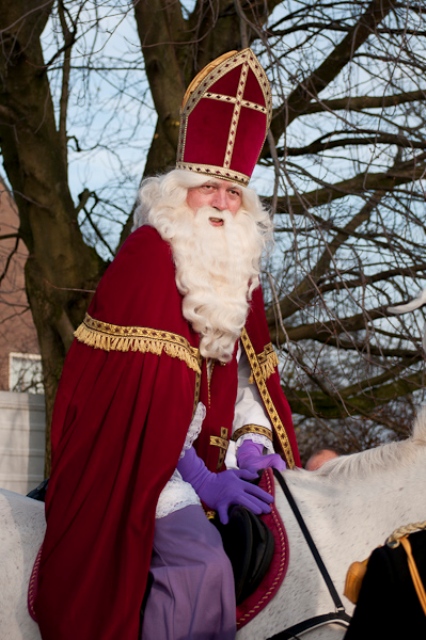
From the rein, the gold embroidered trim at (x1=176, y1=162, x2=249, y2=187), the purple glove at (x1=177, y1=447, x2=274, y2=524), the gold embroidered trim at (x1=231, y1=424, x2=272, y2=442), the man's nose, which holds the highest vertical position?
the gold embroidered trim at (x1=176, y1=162, x2=249, y2=187)

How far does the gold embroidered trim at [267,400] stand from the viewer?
142 inches

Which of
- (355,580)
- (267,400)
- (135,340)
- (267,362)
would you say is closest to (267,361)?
(267,362)

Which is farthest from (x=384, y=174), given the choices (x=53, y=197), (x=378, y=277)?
(x=53, y=197)

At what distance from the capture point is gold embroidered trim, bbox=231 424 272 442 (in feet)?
11.6

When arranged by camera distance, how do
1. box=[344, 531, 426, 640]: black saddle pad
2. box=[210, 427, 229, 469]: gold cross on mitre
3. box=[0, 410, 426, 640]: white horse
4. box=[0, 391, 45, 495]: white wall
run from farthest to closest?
box=[0, 391, 45, 495]: white wall → box=[210, 427, 229, 469]: gold cross on mitre → box=[0, 410, 426, 640]: white horse → box=[344, 531, 426, 640]: black saddle pad

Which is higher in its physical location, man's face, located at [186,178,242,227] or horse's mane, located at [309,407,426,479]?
man's face, located at [186,178,242,227]

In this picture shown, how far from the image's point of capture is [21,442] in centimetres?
739

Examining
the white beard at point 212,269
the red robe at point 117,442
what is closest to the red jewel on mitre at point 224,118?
the white beard at point 212,269

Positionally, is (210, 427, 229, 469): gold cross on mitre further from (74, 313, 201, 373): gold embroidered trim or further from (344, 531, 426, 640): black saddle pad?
(344, 531, 426, 640): black saddle pad

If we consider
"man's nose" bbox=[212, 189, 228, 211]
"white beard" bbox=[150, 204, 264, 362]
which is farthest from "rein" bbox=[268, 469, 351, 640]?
"man's nose" bbox=[212, 189, 228, 211]

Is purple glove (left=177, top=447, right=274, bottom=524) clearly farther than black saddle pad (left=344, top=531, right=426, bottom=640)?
Yes

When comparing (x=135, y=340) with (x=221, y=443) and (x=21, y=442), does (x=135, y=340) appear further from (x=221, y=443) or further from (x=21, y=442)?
(x=21, y=442)

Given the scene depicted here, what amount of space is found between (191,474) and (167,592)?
0.45m

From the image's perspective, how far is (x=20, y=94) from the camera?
7191 mm
